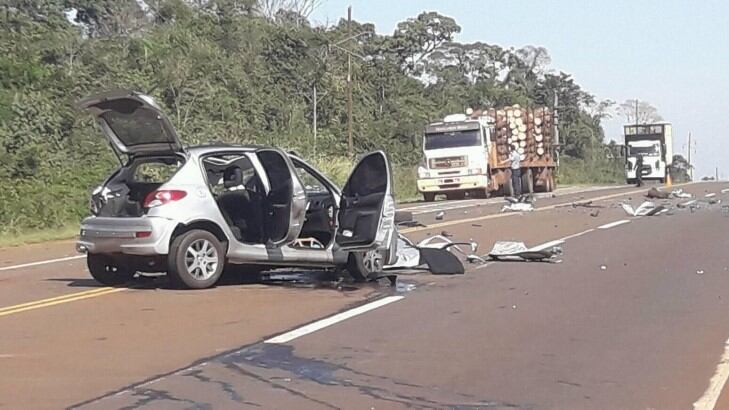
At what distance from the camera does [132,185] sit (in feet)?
42.4

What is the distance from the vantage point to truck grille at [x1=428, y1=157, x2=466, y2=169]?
136 feet

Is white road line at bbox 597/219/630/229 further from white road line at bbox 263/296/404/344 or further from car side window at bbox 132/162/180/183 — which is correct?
car side window at bbox 132/162/180/183

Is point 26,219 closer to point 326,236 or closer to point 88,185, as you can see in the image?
point 88,185

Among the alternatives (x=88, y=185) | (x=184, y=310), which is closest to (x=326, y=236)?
(x=184, y=310)

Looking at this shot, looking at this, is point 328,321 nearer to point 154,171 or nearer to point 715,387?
point 154,171

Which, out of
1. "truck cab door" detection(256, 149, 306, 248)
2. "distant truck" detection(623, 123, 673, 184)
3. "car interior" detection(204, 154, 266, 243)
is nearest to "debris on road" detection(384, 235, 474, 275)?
"truck cab door" detection(256, 149, 306, 248)

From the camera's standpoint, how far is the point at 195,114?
44438 millimetres

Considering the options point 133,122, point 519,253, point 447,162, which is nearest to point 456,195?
point 447,162

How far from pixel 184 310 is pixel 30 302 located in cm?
195

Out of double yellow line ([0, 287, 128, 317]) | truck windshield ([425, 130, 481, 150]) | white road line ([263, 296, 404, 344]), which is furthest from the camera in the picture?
truck windshield ([425, 130, 481, 150])

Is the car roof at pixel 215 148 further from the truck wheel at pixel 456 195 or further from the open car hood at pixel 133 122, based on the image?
the truck wheel at pixel 456 195

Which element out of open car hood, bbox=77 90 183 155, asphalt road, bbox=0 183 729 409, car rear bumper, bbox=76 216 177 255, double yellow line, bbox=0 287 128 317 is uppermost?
open car hood, bbox=77 90 183 155

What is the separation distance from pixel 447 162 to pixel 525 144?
22.1ft

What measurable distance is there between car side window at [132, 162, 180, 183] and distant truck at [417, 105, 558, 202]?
28.8 m
